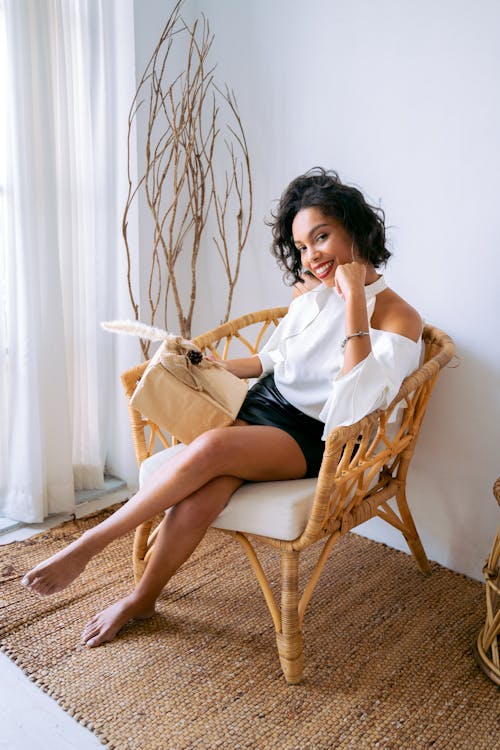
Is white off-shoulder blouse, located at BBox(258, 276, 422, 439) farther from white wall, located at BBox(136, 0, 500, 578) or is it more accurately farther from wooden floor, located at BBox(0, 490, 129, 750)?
wooden floor, located at BBox(0, 490, 129, 750)

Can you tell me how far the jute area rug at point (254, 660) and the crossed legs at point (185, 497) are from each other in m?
0.17

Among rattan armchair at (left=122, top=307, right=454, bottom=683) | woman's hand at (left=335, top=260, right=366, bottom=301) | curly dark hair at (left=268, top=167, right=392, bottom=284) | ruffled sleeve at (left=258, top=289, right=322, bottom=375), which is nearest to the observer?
rattan armchair at (left=122, top=307, right=454, bottom=683)

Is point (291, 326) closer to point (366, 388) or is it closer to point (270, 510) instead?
point (366, 388)

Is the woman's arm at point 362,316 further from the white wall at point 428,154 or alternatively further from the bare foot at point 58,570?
the bare foot at point 58,570

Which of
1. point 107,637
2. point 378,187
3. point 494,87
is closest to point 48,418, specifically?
point 107,637

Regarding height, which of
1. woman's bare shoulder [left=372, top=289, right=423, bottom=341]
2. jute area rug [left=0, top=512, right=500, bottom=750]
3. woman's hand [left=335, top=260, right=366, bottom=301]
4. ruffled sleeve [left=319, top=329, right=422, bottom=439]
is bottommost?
jute area rug [left=0, top=512, right=500, bottom=750]

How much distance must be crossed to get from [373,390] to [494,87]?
92cm

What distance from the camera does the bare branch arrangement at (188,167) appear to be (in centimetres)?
247

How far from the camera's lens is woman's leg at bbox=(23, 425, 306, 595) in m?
1.62

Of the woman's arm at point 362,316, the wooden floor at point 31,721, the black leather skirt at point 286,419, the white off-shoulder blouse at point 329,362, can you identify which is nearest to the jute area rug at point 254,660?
the wooden floor at point 31,721

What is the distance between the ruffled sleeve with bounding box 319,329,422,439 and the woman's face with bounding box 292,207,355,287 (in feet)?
1.02

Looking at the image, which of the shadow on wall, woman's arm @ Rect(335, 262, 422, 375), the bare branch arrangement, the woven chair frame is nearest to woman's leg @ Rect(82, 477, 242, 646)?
woman's arm @ Rect(335, 262, 422, 375)

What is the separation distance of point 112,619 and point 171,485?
0.43 metres

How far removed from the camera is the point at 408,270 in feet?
6.93
